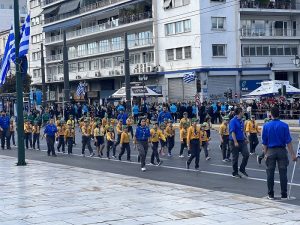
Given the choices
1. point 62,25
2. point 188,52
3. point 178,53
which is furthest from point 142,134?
point 62,25

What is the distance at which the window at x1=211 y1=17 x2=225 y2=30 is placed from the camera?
173ft

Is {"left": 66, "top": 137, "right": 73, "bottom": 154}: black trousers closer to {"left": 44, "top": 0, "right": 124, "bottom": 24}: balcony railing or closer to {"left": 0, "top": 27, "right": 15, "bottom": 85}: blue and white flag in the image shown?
{"left": 0, "top": 27, "right": 15, "bottom": 85}: blue and white flag

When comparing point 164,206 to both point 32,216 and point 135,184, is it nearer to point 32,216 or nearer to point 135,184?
point 32,216

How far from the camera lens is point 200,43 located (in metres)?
51.8

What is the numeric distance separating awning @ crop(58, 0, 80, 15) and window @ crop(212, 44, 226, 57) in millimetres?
23003

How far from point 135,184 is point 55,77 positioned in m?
63.8

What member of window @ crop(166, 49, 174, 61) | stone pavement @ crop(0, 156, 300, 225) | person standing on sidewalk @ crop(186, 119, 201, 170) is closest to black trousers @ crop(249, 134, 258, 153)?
person standing on sidewalk @ crop(186, 119, 201, 170)

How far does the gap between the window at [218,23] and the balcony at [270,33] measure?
1.95 meters

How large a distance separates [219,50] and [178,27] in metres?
4.37

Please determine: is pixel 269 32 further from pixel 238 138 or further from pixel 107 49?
pixel 238 138

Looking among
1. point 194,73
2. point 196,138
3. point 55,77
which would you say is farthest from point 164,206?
point 55,77

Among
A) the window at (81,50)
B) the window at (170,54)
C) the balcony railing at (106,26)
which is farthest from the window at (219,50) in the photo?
the window at (81,50)

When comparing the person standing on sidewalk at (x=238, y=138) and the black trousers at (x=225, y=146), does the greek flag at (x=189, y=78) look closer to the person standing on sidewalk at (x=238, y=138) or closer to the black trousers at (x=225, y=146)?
the black trousers at (x=225, y=146)

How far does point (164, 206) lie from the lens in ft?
37.4
